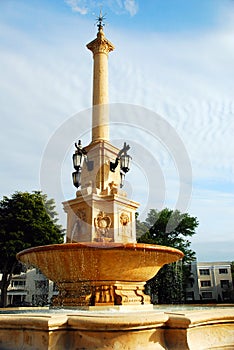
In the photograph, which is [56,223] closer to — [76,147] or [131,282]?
[76,147]

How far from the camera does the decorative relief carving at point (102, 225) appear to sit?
11477 millimetres

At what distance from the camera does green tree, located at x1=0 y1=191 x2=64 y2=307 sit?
92.1 ft

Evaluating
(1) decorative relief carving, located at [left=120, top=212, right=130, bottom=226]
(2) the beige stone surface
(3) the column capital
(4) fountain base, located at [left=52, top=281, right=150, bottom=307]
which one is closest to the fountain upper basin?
(4) fountain base, located at [left=52, top=281, right=150, bottom=307]

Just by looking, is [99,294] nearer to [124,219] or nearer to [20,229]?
[124,219]

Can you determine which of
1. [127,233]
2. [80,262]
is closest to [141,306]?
[80,262]

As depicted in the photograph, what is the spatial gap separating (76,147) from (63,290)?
558cm

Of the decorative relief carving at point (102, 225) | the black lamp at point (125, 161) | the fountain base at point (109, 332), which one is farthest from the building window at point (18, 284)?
the fountain base at point (109, 332)

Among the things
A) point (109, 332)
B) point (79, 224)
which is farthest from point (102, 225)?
point (109, 332)

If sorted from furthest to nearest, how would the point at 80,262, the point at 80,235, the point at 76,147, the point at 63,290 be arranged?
the point at 76,147
the point at 80,235
the point at 63,290
the point at 80,262

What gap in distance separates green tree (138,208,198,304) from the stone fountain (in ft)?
65.8

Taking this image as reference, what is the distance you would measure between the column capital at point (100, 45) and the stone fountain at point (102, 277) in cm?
4

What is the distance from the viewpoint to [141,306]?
8.70 metres

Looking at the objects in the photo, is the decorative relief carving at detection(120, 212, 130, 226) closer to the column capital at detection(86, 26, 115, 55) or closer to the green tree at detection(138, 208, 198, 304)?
the column capital at detection(86, 26, 115, 55)

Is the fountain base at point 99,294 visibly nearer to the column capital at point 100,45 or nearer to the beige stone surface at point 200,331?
the beige stone surface at point 200,331
